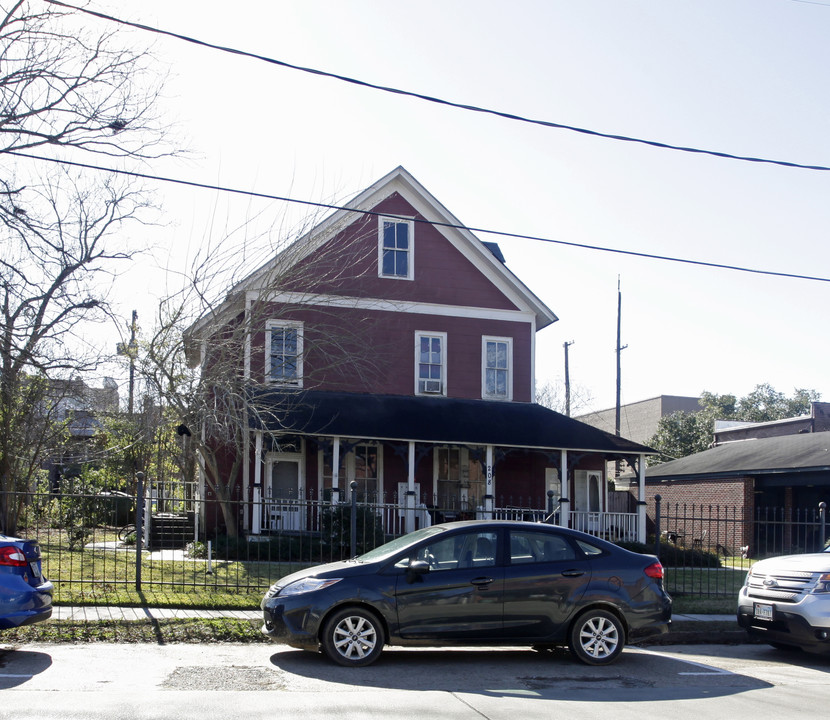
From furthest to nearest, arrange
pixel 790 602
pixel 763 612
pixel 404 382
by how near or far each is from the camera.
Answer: pixel 404 382 → pixel 763 612 → pixel 790 602

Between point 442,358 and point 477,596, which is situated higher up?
point 442,358

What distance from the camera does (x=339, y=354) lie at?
2345 centimetres

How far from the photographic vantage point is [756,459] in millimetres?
29344

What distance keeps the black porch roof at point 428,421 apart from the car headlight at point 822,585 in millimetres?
12075

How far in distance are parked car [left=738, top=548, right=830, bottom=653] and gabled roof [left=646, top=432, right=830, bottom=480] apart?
15473 millimetres

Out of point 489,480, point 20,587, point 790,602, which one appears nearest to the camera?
point 20,587

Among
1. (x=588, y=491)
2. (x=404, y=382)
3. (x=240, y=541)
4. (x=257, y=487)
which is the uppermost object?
(x=404, y=382)

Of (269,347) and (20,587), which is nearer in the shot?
(20,587)

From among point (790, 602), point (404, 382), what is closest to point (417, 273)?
point (404, 382)

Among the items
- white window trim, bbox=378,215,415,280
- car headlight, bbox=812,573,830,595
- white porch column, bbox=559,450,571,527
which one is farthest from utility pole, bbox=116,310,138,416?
car headlight, bbox=812,573,830,595

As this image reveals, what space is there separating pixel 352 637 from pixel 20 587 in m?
3.30

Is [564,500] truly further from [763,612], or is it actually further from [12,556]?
[12,556]

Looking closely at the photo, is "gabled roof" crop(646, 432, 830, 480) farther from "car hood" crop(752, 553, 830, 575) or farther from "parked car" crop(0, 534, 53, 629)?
"parked car" crop(0, 534, 53, 629)

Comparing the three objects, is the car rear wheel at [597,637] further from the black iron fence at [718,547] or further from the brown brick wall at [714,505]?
the brown brick wall at [714,505]
